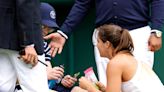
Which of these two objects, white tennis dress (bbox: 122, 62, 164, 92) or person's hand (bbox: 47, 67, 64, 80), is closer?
white tennis dress (bbox: 122, 62, 164, 92)

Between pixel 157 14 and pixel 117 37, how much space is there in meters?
0.60

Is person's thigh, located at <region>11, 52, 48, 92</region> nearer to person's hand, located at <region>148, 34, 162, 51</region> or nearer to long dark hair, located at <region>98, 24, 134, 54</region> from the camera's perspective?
long dark hair, located at <region>98, 24, 134, 54</region>

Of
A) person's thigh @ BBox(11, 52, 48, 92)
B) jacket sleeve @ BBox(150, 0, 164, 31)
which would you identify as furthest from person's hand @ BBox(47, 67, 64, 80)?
jacket sleeve @ BBox(150, 0, 164, 31)

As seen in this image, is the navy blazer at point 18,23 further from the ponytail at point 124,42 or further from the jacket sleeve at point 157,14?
the jacket sleeve at point 157,14

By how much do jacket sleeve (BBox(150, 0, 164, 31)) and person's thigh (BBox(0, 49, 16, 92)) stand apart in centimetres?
121

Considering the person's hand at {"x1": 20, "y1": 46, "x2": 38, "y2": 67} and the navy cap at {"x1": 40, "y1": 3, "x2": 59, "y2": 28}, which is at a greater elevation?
the person's hand at {"x1": 20, "y1": 46, "x2": 38, "y2": 67}

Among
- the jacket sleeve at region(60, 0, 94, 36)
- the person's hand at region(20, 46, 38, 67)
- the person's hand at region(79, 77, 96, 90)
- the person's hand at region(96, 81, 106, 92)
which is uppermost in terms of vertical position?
the person's hand at region(20, 46, 38, 67)

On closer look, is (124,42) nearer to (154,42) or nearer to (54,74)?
(154,42)

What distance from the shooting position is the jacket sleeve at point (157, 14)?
14.0 feet

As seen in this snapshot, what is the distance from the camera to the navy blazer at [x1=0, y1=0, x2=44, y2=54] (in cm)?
350

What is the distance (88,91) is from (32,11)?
0.88m

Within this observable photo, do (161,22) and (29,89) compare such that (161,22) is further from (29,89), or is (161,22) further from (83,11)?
(29,89)

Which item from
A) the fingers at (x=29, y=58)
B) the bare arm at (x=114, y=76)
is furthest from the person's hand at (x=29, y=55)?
the bare arm at (x=114, y=76)

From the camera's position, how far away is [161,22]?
430cm
